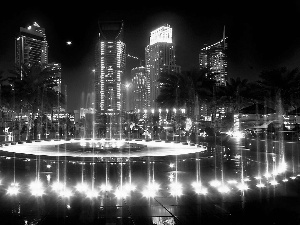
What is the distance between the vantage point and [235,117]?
120 feet

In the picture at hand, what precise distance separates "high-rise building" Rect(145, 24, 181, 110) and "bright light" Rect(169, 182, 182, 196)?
12255 cm

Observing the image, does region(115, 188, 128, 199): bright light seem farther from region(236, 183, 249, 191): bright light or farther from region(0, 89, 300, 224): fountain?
region(236, 183, 249, 191): bright light

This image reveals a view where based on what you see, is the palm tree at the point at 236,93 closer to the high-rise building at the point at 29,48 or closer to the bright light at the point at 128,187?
the bright light at the point at 128,187

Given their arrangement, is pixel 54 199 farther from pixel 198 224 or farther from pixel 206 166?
pixel 206 166

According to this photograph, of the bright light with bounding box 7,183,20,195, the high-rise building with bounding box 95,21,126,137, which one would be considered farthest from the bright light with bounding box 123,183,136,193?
the high-rise building with bounding box 95,21,126,137

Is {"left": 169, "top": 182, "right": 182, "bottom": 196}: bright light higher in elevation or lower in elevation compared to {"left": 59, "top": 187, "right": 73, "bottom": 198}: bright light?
lower

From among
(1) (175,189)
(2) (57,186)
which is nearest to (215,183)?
(1) (175,189)

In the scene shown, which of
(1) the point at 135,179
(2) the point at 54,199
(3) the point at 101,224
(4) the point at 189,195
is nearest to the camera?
(3) the point at 101,224

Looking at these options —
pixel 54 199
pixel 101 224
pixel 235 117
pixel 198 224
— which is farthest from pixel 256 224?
pixel 235 117

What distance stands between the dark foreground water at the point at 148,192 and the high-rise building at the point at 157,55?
11978 centimetres

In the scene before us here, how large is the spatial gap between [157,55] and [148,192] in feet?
447

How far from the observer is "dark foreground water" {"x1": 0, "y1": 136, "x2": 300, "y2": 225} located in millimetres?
6008

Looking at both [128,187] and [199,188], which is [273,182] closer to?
[199,188]

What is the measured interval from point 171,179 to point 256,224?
409 centimetres
